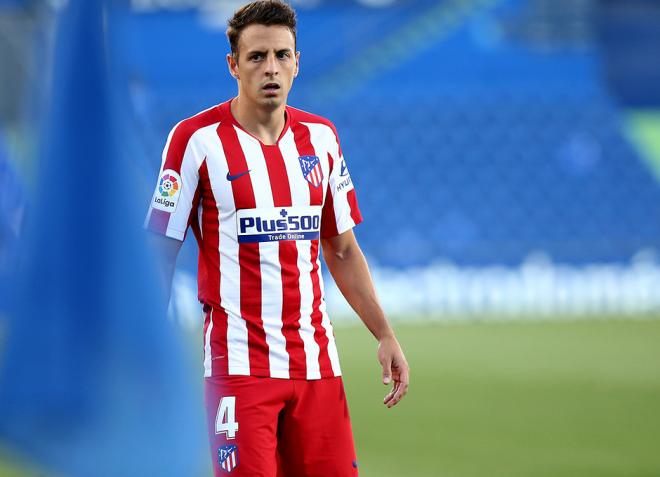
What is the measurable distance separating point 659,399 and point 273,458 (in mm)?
5725

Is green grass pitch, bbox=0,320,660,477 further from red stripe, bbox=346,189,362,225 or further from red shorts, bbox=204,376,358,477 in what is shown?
red stripe, bbox=346,189,362,225

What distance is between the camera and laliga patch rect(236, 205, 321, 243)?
321 centimetres

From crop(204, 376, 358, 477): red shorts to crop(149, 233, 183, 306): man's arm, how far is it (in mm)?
373

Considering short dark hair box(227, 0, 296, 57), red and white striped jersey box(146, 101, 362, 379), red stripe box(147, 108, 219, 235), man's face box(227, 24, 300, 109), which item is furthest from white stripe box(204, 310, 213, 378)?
short dark hair box(227, 0, 296, 57)

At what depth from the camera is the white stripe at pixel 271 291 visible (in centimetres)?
321

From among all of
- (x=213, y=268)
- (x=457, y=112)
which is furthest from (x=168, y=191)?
(x=457, y=112)

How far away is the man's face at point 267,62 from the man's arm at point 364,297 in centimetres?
55

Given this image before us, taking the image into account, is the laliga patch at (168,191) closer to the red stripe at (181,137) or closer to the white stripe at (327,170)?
the red stripe at (181,137)

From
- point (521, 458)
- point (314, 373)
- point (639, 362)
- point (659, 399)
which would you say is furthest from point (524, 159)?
point (314, 373)

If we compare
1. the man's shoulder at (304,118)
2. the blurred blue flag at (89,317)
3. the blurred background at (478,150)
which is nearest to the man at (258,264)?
the man's shoulder at (304,118)

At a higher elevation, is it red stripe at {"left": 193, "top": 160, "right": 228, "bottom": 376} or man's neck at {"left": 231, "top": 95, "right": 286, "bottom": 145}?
man's neck at {"left": 231, "top": 95, "right": 286, "bottom": 145}

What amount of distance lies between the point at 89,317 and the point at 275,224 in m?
0.85

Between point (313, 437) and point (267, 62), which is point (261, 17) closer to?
point (267, 62)

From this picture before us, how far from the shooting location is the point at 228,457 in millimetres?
3090
